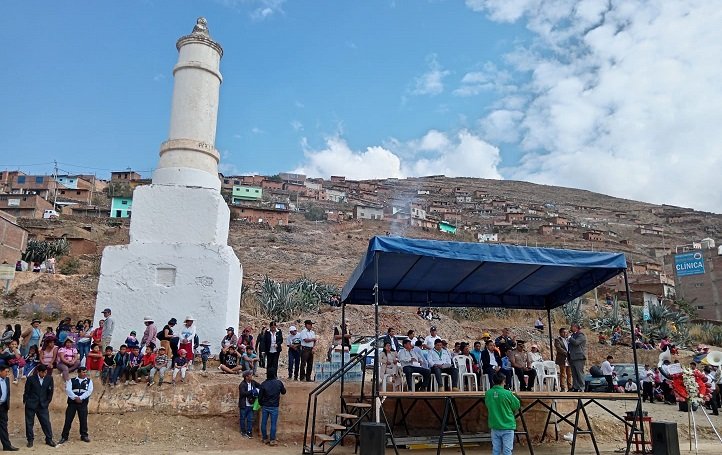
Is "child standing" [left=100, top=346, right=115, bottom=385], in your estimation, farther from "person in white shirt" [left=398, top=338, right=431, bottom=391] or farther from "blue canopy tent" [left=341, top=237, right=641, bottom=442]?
"person in white shirt" [left=398, top=338, right=431, bottom=391]

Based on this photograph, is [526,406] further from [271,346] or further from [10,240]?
[10,240]

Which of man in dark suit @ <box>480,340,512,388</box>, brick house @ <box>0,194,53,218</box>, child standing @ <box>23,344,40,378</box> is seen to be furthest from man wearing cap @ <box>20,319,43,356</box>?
brick house @ <box>0,194,53,218</box>

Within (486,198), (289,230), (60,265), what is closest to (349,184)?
(486,198)

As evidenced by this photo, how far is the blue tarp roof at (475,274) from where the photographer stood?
9.21m

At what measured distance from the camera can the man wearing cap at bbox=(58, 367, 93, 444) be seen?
9312 millimetres

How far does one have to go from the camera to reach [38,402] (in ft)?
30.1

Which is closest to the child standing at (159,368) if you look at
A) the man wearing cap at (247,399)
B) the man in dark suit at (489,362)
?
the man wearing cap at (247,399)

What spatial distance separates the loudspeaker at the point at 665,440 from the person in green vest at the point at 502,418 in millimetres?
3104

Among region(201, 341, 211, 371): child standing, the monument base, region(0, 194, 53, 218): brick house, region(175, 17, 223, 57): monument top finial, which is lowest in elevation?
region(201, 341, 211, 371): child standing

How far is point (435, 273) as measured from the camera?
36.4 feet

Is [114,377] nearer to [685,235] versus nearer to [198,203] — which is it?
[198,203]

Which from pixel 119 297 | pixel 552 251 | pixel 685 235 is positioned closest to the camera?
pixel 552 251

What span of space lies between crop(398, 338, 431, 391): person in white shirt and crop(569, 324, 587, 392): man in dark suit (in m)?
3.13

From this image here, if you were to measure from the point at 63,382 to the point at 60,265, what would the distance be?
25.4 meters
